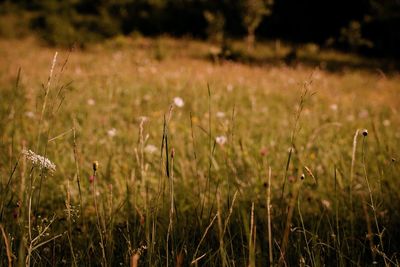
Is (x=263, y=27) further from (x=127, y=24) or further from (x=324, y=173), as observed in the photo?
(x=324, y=173)

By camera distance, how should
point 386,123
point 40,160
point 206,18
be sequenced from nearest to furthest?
point 40,160, point 386,123, point 206,18

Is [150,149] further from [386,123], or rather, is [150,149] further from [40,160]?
[386,123]

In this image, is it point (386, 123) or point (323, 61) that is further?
point (323, 61)

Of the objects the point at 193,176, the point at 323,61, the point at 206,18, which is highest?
the point at 206,18

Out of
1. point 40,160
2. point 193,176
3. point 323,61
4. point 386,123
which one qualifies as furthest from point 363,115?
point 323,61

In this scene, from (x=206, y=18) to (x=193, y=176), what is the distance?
50.5ft

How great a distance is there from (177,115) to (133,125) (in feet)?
1.59

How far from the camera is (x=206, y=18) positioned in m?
16.1

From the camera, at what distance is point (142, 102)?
3.85 metres

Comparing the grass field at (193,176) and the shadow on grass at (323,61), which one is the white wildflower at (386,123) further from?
the shadow on grass at (323,61)

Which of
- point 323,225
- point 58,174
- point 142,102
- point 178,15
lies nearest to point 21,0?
point 178,15

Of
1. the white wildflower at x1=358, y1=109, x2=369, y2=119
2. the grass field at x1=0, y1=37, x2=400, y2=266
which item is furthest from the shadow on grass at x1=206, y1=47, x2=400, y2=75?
the white wildflower at x1=358, y1=109, x2=369, y2=119

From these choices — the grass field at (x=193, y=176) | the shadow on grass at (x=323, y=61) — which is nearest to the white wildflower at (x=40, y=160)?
the grass field at (x=193, y=176)

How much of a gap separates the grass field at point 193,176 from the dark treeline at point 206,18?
1162 centimetres
